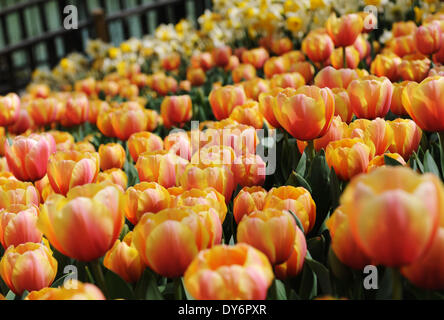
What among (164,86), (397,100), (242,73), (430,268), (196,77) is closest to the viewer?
(430,268)

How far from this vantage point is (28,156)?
1.54 metres

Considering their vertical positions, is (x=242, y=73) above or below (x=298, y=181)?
above

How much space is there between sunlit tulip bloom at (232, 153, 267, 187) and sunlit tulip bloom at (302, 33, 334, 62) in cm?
113

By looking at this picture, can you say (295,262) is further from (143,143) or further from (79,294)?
(143,143)

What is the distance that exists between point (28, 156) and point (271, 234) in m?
0.92

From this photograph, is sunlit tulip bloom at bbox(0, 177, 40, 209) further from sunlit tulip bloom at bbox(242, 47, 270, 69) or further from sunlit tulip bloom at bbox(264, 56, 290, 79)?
sunlit tulip bloom at bbox(242, 47, 270, 69)

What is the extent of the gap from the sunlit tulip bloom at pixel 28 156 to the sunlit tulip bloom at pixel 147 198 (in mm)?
522

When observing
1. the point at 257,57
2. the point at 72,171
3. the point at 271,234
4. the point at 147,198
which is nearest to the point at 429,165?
the point at 271,234

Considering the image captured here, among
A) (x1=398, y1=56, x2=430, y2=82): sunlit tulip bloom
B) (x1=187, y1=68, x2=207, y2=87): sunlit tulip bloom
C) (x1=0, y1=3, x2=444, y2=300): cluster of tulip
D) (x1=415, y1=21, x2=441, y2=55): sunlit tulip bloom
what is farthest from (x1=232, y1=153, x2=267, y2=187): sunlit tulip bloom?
(x1=187, y1=68, x2=207, y2=87): sunlit tulip bloom

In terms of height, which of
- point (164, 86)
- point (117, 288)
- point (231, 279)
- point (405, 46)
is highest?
point (405, 46)

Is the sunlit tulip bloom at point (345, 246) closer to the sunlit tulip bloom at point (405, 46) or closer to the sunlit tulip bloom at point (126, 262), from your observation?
the sunlit tulip bloom at point (126, 262)

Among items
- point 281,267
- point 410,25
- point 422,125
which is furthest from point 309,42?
point 281,267

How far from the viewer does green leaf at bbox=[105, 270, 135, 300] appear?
36.9 inches

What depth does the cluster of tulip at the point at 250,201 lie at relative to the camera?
0.67m
